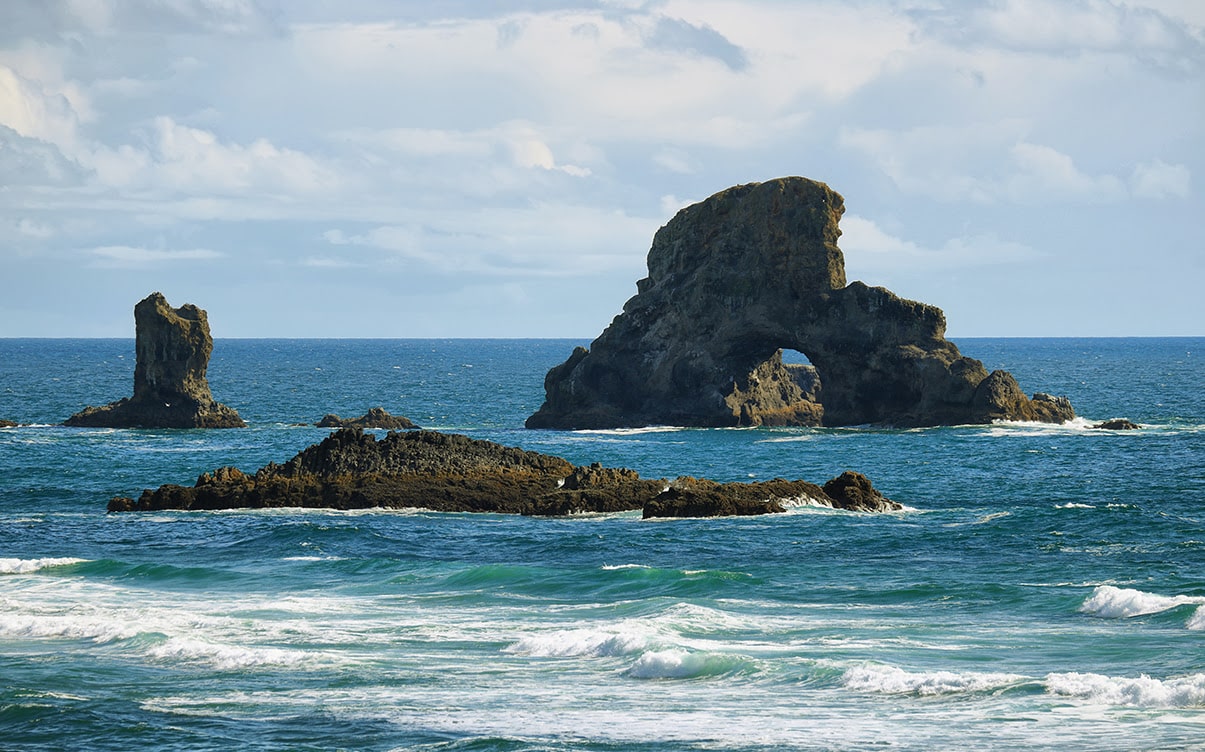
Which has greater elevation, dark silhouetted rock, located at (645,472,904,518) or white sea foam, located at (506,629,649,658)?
dark silhouetted rock, located at (645,472,904,518)

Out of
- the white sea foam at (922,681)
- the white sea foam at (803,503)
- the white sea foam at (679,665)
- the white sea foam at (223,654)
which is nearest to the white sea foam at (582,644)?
the white sea foam at (679,665)

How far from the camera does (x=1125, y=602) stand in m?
28.9

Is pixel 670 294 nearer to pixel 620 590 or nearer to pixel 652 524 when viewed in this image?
pixel 652 524

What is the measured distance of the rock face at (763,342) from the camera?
77125 millimetres

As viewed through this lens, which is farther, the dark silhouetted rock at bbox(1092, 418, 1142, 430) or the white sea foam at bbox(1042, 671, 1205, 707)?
the dark silhouetted rock at bbox(1092, 418, 1142, 430)

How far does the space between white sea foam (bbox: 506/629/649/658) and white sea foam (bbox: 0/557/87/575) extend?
14.9 meters

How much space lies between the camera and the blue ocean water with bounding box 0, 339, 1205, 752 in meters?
20.8

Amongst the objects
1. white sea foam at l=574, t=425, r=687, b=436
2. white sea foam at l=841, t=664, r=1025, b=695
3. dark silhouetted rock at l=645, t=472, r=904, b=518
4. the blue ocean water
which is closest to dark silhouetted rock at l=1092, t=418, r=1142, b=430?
the blue ocean water

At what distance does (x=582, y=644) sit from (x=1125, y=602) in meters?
10.6

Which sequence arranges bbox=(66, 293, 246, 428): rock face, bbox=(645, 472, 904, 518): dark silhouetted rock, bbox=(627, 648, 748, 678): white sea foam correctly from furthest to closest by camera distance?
bbox=(66, 293, 246, 428): rock face
bbox=(645, 472, 904, 518): dark silhouetted rock
bbox=(627, 648, 748, 678): white sea foam

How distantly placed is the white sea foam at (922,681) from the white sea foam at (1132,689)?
0.80 m

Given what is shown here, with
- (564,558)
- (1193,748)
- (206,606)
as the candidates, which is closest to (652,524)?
(564,558)

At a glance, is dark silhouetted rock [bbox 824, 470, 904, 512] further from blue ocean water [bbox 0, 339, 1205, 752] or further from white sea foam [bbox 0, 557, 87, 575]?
white sea foam [bbox 0, 557, 87, 575]

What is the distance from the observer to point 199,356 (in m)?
79.5
